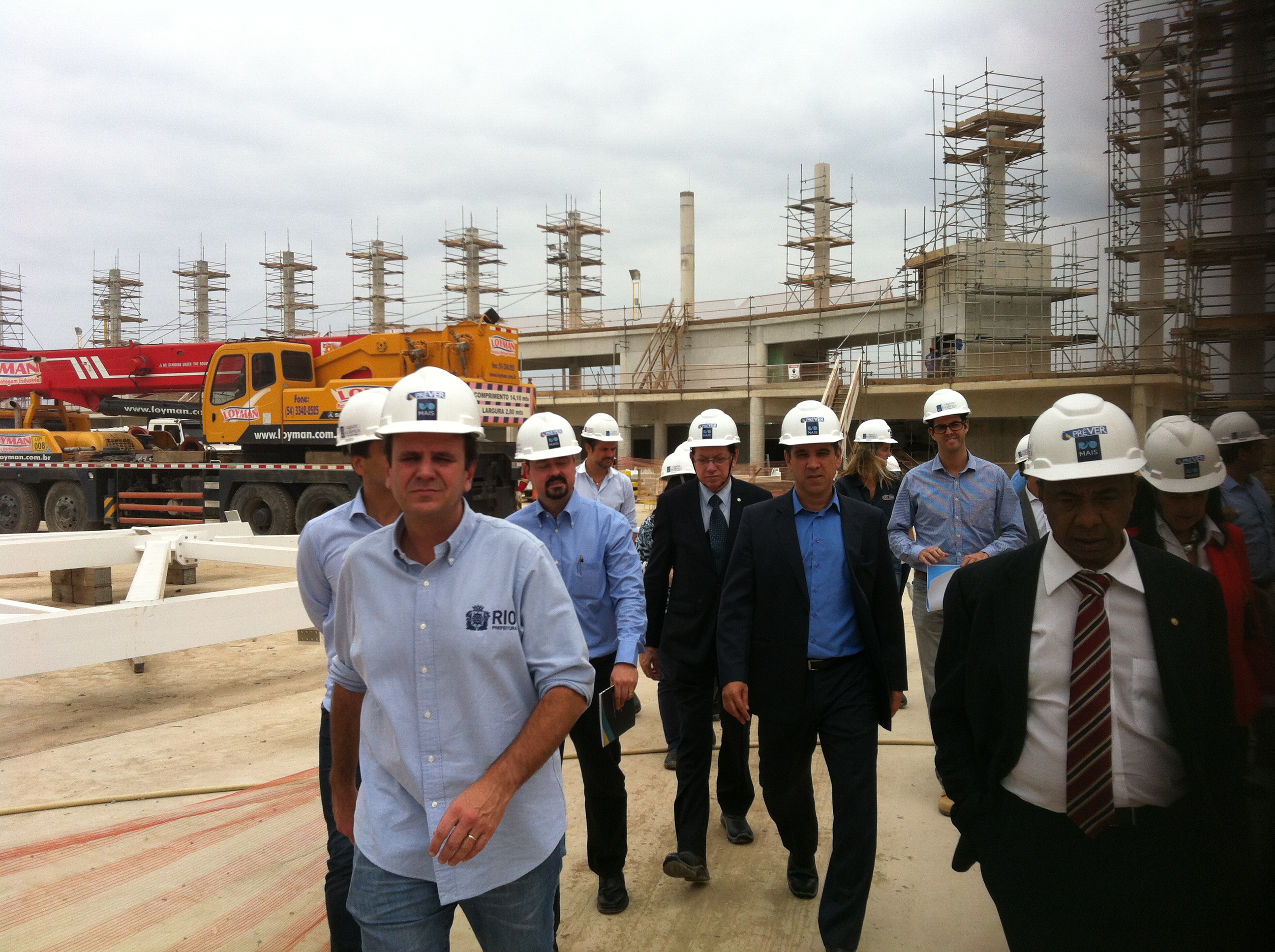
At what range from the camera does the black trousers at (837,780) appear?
3033mm

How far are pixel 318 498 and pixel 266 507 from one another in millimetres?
1246

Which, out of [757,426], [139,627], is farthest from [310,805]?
[757,426]

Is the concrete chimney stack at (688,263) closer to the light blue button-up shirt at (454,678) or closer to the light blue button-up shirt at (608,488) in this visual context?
the light blue button-up shirt at (608,488)

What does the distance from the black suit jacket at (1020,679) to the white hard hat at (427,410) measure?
1.24 meters

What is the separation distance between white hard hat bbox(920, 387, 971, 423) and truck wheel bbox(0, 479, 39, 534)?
57.6 ft

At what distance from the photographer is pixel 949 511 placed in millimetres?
4488

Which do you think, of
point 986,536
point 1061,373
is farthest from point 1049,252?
point 986,536

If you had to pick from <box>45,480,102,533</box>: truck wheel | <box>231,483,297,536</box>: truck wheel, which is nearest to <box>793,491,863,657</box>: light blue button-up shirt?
<box>231,483,297,536</box>: truck wheel

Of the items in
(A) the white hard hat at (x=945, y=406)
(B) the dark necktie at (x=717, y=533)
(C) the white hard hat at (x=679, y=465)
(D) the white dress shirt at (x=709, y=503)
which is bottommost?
(B) the dark necktie at (x=717, y=533)

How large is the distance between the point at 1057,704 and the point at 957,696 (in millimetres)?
252

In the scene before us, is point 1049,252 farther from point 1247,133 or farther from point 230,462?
point 1247,133

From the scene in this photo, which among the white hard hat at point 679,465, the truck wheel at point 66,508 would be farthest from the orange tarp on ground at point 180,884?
the truck wheel at point 66,508

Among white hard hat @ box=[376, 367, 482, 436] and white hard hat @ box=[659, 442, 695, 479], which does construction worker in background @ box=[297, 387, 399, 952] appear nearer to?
white hard hat @ box=[376, 367, 482, 436]

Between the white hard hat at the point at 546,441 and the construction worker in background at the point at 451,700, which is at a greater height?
the white hard hat at the point at 546,441
